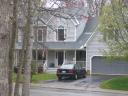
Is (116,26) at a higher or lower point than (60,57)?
higher

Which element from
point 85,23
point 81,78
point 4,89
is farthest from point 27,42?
point 85,23

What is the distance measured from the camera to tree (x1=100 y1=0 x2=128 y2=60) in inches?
1293

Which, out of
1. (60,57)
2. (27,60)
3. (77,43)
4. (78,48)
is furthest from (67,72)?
(27,60)

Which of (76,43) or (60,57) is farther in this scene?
(60,57)

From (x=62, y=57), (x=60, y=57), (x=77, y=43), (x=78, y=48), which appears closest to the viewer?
(x=78, y=48)

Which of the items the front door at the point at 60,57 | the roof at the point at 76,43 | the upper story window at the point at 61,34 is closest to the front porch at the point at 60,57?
the front door at the point at 60,57

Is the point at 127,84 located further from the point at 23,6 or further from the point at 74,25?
the point at 23,6

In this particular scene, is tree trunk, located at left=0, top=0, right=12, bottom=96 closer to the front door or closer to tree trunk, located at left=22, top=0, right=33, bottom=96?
tree trunk, located at left=22, top=0, right=33, bottom=96

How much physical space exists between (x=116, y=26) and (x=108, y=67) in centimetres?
1370

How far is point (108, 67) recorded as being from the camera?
150 ft

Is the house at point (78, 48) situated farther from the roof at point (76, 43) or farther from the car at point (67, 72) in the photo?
the car at point (67, 72)

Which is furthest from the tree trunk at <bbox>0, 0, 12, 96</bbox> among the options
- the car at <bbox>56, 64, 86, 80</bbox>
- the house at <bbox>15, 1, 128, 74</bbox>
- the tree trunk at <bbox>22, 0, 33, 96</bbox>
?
the house at <bbox>15, 1, 128, 74</bbox>

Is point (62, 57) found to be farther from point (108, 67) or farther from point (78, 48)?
point (108, 67)

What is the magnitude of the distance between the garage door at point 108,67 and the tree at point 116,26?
38.5ft
